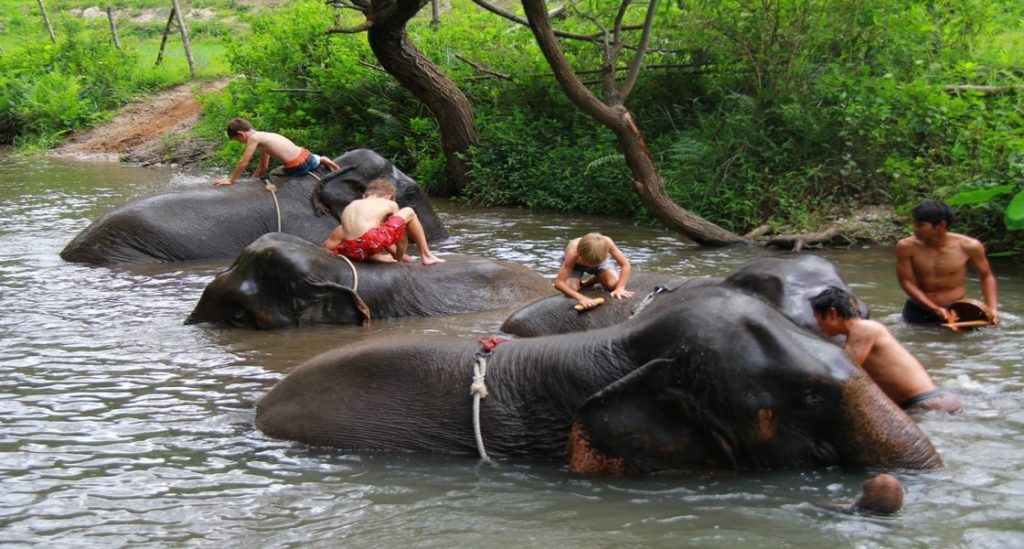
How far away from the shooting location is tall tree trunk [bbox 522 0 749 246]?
1202 cm

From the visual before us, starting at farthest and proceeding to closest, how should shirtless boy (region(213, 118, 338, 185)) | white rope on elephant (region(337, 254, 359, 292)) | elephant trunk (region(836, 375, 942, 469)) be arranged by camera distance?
shirtless boy (region(213, 118, 338, 185)), white rope on elephant (region(337, 254, 359, 292)), elephant trunk (region(836, 375, 942, 469))

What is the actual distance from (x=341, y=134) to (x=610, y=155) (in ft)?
20.0

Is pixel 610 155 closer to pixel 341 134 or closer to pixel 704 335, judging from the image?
pixel 341 134

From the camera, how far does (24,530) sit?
4.71m

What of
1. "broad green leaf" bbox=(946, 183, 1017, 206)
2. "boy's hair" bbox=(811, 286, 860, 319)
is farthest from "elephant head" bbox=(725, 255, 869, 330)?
"broad green leaf" bbox=(946, 183, 1017, 206)

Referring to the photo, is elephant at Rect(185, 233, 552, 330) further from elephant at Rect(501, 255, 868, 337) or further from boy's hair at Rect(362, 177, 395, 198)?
elephant at Rect(501, 255, 868, 337)

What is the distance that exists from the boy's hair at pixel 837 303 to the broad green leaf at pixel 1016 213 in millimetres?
4282

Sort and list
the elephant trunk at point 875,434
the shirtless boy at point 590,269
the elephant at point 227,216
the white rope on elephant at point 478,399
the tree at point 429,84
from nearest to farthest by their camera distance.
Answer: the elephant trunk at point 875,434, the white rope on elephant at point 478,399, the shirtless boy at point 590,269, the elephant at point 227,216, the tree at point 429,84

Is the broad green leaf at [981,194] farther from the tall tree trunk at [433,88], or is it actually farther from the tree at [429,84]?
the tall tree trunk at [433,88]

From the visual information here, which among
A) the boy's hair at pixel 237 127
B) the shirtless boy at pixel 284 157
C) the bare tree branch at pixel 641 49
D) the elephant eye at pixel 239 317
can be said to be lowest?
the elephant eye at pixel 239 317

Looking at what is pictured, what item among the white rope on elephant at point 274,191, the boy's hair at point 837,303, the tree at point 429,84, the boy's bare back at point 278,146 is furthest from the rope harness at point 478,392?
the tree at point 429,84

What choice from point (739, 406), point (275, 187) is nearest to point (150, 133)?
point (275, 187)

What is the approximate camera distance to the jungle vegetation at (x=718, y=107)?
37.6 ft

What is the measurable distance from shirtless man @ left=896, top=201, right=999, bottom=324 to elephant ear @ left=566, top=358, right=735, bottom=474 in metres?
3.88
